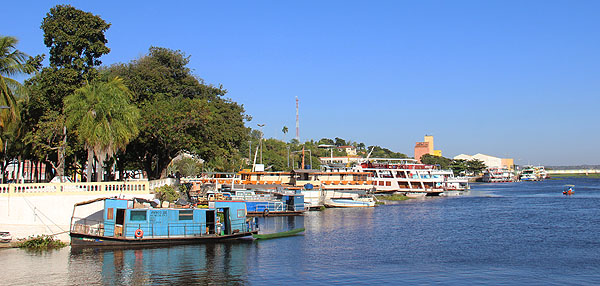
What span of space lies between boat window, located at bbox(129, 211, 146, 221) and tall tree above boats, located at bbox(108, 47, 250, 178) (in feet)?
51.4

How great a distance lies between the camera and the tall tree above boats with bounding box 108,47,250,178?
48.0 meters

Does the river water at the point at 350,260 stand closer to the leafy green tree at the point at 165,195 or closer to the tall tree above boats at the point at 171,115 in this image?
the leafy green tree at the point at 165,195

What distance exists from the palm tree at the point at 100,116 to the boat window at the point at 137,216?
6.69 metres

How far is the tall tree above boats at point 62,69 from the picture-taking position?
4019cm

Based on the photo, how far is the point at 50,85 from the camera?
40.2 metres

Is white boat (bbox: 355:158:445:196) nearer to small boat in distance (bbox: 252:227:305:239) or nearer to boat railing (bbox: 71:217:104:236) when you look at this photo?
small boat in distance (bbox: 252:227:305:239)

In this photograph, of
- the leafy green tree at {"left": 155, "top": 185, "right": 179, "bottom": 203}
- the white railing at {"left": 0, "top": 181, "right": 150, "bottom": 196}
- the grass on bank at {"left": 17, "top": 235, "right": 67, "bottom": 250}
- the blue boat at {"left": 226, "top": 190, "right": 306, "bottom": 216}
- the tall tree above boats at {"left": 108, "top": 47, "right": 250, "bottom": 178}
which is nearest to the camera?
the grass on bank at {"left": 17, "top": 235, "right": 67, "bottom": 250}

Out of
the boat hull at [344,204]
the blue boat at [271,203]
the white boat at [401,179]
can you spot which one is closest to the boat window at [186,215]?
the blue boat at [271,203]

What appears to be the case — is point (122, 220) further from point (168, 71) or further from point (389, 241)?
point (168, 71)

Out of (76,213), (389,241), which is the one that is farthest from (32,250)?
(389,241)

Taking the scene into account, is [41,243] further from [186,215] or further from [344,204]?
[344,204]

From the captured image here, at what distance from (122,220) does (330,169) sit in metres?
62.2

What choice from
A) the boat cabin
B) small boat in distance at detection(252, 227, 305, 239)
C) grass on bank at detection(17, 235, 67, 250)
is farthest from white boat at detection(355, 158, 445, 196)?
grass on bank at detection(17, 235, 67, 250)

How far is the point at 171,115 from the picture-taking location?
4822cm
